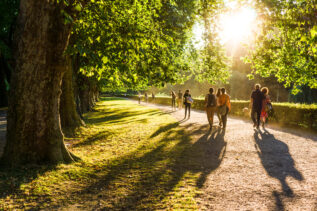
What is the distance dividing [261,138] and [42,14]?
8205 millimetres

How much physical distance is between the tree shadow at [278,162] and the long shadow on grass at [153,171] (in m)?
1.15

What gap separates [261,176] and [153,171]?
2345 millimetres

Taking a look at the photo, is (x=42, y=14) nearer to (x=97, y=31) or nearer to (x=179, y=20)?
(x=97, y=31)

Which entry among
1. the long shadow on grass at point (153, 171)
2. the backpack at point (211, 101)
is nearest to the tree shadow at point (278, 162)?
the long shadow on grass at point (153, 171)

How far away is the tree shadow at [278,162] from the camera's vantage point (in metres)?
4.20

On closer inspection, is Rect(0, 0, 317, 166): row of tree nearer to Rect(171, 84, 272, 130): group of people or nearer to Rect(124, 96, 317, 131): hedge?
Rect(171, 84, 272, 130): group of people

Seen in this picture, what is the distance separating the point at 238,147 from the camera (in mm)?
7727

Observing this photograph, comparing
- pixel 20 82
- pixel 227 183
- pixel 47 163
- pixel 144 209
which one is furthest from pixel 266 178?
pixel 20 82

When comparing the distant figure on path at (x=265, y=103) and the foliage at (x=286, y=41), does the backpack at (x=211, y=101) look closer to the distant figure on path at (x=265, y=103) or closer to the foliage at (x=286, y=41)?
the distant figure on path at (x=265, y=103)

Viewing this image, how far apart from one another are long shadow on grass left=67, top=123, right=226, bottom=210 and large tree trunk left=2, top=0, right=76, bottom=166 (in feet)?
5.06

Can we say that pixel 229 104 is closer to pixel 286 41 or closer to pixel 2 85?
pixel 286 41

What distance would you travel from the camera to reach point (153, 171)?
218 inches

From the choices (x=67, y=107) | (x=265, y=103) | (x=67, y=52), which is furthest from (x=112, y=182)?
(x=265, y=103)

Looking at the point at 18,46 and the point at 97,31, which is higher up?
the point at 97,31
